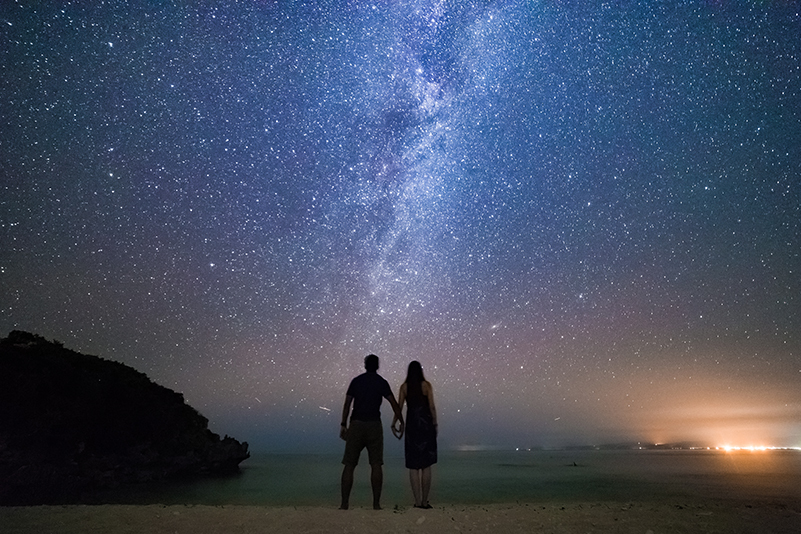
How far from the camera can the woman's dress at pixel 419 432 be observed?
325 inches

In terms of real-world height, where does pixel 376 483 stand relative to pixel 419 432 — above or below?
below

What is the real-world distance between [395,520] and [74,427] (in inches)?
1245

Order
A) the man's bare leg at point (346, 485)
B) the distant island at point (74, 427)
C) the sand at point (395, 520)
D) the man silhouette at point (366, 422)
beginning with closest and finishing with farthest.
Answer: the sand at point (395, 520)
the man's bare leg at point (346, 485)
the man silhouette at point (366, 422)
the distant island at point (74, 427)

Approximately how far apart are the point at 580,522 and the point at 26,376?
105 feet

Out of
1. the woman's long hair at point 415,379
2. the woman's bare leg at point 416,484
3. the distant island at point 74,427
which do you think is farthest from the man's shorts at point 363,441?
the distant island at point 74,427

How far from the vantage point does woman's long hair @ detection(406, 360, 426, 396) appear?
337 inches

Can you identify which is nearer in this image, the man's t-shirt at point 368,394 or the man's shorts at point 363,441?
the man's shorts at point 363,441

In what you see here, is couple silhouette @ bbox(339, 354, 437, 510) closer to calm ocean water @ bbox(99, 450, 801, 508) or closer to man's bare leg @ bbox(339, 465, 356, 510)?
man's bare leg @ bbox(339, 465, 356, 510)

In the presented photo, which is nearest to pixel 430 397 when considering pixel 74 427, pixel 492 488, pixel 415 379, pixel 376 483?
pixel 415 379

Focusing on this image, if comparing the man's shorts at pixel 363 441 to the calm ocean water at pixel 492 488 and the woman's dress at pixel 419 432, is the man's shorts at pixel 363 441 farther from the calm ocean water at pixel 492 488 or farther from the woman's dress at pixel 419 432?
the calm ocean water at pixel 492 488

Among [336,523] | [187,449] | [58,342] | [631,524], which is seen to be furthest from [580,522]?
[187,449]

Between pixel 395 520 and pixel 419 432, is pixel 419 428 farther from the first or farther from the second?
pixel 395 520

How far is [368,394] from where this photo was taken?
8.10m

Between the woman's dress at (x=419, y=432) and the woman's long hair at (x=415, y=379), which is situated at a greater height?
the woman's long hair at (x=415, y=379)
